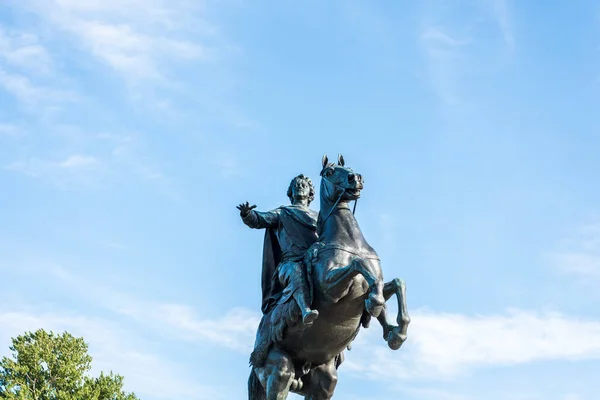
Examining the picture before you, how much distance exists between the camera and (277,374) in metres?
12.4

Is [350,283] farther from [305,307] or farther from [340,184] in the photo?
[340,184]

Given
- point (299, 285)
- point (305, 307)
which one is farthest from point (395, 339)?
point (299, 285)

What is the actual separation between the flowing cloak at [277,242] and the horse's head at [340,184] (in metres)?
0.82

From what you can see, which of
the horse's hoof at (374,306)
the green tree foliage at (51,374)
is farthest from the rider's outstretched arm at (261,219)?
the green tree foliage at (51,374)

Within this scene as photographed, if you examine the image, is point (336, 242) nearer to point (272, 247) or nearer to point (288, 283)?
point (288, 283)

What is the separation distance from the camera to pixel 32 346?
35812mm

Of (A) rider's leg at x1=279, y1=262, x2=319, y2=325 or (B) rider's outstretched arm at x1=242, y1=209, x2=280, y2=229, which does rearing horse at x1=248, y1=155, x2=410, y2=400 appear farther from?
(B) rider's outstretched arm at x1=242, y1=209, x2=280, y2=229

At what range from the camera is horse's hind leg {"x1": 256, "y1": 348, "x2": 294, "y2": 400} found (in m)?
12.4

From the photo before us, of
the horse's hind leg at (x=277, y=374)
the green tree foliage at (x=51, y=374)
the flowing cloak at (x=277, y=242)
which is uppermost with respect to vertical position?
the green tree foliage at (x=51, y=374)

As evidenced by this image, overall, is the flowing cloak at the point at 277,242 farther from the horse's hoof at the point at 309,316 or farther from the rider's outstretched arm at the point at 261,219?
the horse's hoof at the point at 309,316

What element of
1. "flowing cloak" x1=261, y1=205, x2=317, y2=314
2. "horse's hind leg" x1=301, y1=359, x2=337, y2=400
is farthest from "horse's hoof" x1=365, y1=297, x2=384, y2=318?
"horse's hind leg" x1=301, y1=359, x2=337, y2=400

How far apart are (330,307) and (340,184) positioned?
5.34ft

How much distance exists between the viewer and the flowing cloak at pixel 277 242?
13.0 metres

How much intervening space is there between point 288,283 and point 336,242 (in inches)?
35.4
